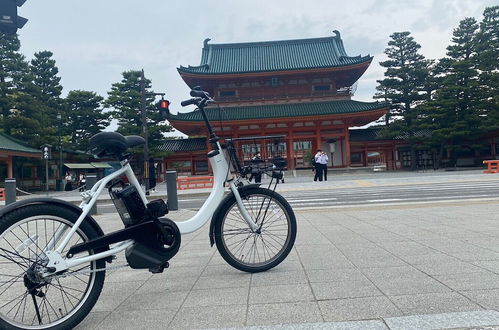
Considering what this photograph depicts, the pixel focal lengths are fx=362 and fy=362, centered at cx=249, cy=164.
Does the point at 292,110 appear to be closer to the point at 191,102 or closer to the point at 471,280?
the point at 191,102

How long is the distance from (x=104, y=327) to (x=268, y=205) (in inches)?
64.0

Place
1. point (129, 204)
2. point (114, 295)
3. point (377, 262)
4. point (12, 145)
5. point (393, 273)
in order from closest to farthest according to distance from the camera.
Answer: point (129, 204) < point (114, 295) < point (393, 273) < point (377, 262) < point (12, 145)

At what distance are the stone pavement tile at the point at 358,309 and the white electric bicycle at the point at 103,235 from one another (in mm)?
921

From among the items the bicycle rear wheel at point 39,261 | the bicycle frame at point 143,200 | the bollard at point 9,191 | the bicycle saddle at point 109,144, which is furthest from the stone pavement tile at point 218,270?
the bollard at point 9,191

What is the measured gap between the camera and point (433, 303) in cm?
234

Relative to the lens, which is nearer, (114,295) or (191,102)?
(114,295)

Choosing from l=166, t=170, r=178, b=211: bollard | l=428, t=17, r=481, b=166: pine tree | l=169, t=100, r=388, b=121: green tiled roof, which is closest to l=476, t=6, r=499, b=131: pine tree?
l=428, t=17, r=481, b=166: pine tree

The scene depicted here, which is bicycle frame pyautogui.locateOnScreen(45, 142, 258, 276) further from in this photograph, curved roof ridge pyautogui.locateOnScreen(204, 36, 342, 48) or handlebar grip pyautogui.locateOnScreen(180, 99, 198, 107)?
curved roof ridge pyautogui.locateOnScreen(204, 36, 342, 48)

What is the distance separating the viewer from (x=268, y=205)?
3.29 m

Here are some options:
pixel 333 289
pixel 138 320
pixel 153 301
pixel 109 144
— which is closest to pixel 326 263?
pixel 333 289

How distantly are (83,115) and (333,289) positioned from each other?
30741 millimetres

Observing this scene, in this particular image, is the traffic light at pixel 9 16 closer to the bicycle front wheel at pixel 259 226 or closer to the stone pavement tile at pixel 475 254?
the bicycle front wheel at pixel 259 226

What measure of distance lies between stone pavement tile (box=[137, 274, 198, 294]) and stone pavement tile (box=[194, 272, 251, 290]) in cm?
8

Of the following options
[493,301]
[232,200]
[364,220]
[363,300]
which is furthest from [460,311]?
[364,220]
